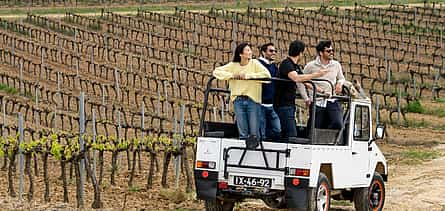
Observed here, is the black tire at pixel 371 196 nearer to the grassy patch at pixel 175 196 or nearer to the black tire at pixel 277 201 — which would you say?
the black tire at pixel 277 201

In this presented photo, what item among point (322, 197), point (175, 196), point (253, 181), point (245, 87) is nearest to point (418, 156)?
point (175, 196)

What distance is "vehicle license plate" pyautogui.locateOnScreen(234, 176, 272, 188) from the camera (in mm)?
11414

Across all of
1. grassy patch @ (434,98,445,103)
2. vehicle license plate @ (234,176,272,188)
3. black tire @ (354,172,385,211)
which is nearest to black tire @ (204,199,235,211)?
vehicle license plate @ (234,176,272,188)

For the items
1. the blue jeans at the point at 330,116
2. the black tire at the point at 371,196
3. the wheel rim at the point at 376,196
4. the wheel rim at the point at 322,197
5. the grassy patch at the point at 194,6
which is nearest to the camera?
the wheel rim at the point at 322,197

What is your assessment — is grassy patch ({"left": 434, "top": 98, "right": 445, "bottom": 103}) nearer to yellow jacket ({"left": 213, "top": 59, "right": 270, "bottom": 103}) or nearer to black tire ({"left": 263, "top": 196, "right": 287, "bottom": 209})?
black tire ({"left": 263, "top": 196, "right": 287, "bottom": 209})

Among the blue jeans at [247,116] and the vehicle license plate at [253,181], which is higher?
the blue jeans at [247,116]

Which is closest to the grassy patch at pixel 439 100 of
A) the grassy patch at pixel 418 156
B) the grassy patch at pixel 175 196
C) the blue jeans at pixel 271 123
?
the grassy patch at pixel 418 156

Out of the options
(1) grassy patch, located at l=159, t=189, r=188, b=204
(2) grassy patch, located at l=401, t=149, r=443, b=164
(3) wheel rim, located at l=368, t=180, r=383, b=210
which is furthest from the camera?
(2) grassy patch, located at l=401, t=149, r=443, b=164

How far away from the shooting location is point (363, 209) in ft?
42.1

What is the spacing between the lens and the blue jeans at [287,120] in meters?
11.6

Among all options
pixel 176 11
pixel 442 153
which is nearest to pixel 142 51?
pixel 176 11

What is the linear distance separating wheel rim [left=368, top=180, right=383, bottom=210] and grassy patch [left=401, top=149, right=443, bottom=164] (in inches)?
304

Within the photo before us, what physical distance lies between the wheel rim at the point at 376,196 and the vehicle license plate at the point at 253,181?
7.17 ft

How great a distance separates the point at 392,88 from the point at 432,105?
3.37 m
